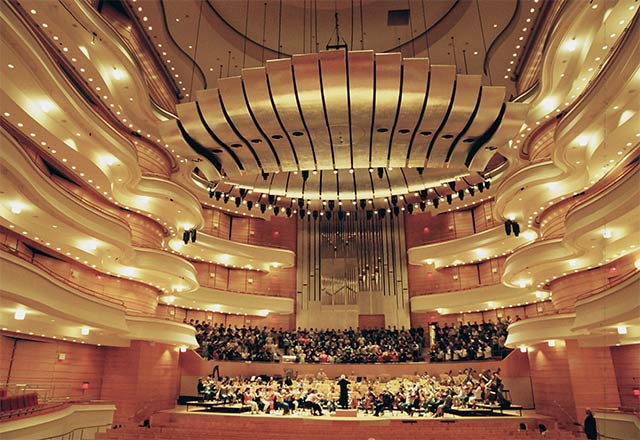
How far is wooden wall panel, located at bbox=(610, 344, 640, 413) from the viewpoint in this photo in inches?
458

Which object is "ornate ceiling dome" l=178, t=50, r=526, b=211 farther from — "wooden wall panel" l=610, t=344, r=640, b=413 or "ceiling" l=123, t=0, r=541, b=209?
"wooden wall panel" l=610, t=344, r=640, b=413

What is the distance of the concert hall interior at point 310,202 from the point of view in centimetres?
781

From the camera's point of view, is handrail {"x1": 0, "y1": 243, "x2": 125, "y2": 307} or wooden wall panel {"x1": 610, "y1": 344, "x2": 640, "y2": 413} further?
wooden wall panel {"x1": 610, "y1": 344, "x2": 640, "y2": 413}

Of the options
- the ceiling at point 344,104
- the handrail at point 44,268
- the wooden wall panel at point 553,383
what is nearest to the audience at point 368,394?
the wooden wall panel at point 553,383

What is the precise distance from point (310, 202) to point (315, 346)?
7.09 m

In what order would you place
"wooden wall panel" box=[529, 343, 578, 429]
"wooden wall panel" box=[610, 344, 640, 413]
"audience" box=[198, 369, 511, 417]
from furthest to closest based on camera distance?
"audience" box=[198, 369, 511, 417] → "wooden wall panel" box=[529, 343, 578, 429] → "wooden wall panel" box=[610, 344, 640, 413]

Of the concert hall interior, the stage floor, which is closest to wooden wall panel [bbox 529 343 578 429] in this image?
the concert hall interior

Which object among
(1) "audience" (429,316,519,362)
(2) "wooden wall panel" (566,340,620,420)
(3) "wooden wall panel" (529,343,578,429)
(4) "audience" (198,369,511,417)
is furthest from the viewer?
(1) "audience" (429,316,519,362)

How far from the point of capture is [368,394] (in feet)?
45.5

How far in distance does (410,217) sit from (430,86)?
58.8ft

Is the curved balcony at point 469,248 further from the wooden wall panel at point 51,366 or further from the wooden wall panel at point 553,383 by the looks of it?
the wooden wall panel at point 51,366

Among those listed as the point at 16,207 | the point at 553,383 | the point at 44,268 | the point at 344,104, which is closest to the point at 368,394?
the point at 553,383

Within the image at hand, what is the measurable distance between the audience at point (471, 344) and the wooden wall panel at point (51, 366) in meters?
11.9

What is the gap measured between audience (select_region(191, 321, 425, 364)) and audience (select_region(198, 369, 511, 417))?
1.47m
